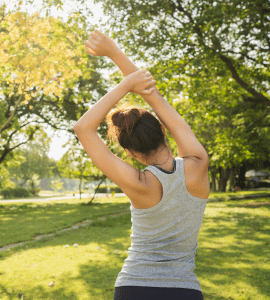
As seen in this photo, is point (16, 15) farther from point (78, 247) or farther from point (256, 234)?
point (256, 234)

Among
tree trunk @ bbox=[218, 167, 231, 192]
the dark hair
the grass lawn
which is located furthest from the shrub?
the dark hair

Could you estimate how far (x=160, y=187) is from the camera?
1.42 m

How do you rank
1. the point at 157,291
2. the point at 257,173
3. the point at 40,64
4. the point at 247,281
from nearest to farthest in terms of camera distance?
1. the point at 157,291
2. the point at 247,281
3. the point at 40,64
4. the point at 257,173


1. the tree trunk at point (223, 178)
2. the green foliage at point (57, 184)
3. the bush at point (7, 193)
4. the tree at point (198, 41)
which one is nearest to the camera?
the tree at point (198, 41)

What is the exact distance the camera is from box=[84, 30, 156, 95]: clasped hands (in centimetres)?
151

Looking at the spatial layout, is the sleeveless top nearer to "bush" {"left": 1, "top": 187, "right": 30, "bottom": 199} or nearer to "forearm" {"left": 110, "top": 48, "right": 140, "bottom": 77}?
"forearm" {"left": 110, "top": 48, "right": 140, "bottom": 77}

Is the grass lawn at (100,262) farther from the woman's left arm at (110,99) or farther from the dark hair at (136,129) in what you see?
the woman's left arm at (110,99)

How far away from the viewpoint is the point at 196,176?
4.88ft

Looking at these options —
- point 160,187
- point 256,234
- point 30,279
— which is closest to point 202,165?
point 160,187

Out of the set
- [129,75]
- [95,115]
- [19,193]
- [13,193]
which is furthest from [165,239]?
[19,193]

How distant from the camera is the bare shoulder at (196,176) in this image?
1.47 m

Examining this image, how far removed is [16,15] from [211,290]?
642 centimetres

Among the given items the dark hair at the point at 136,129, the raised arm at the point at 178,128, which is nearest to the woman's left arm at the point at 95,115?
the dark hair at the point at 136,129

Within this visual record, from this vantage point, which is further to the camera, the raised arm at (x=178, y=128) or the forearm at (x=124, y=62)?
the forearm at (x=124, y=62)
